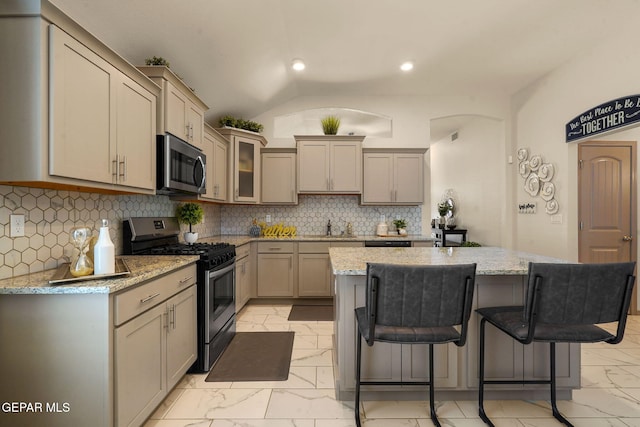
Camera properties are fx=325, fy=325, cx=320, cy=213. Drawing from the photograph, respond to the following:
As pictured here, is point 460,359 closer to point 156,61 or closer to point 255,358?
point 255,358

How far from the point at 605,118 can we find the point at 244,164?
416 centimetres

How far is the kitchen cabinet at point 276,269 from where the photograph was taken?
4.39 meters

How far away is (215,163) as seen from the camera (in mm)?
3852

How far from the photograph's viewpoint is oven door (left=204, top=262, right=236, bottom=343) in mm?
2529

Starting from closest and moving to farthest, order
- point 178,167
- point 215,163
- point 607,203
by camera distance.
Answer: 1. point 178,167
2. point 215,163
3. point 607,203

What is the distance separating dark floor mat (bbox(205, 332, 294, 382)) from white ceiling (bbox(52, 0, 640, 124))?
2.60 m

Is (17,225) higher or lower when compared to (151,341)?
higher

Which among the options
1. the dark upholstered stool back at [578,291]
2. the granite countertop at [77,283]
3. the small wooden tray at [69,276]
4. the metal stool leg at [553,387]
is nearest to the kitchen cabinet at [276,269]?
the granite countertop at [77,283]

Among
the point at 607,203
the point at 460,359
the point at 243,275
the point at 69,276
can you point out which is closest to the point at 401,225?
the point at 243,275

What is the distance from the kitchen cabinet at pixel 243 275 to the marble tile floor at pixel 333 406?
1368mm

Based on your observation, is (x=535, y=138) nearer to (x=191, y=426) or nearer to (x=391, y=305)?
(x=391, y=305)

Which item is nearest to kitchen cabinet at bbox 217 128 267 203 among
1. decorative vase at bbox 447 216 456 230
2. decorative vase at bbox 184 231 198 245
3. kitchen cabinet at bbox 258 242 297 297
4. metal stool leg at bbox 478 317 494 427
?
kitchen cabinet at bbox 258 242 297 297

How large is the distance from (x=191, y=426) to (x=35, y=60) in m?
2.05

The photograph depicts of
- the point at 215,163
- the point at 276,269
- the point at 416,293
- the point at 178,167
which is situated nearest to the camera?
the point at 416,293
